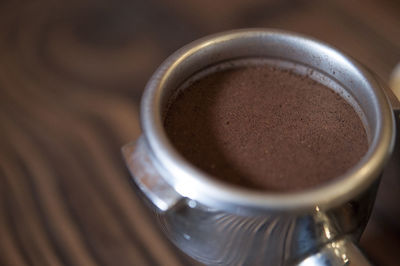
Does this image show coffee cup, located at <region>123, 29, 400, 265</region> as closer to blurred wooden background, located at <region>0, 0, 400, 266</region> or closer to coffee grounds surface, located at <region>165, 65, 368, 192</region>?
coffee grounds surface, located at <region>165, 65, 368, 192</region>

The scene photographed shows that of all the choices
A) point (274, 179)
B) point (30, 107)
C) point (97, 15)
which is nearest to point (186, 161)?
point (274, 179)

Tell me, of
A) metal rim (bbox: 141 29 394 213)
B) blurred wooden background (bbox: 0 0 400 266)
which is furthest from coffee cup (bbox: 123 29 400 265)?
blurred wooden background (bbox: 0 0 400 266)

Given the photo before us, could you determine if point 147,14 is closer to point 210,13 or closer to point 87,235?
point 210,13

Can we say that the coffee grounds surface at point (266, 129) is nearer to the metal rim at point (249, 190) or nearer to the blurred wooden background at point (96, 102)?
the metal rim at point (249, 190)

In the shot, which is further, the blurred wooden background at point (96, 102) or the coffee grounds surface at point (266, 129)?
the blurred wooden background at point (96, 102)

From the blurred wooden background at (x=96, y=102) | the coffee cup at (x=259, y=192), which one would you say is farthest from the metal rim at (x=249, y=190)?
the blurred wooden background at (x=96, y=102)

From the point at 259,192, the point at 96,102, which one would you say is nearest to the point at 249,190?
the point at 259,192

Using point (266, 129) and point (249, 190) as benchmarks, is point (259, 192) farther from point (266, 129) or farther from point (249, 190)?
point (266, 129)
